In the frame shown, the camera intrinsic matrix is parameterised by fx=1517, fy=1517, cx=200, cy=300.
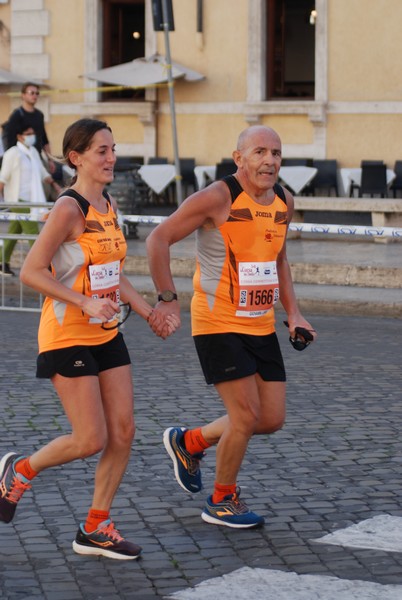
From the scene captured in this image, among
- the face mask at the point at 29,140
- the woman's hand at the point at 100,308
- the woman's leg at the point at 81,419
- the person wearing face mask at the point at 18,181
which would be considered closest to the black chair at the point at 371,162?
the face mask at the point at 29,140

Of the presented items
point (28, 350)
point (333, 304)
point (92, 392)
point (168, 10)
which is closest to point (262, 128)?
point (92, 392)

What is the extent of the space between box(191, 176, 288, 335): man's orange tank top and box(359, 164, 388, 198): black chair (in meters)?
18.6

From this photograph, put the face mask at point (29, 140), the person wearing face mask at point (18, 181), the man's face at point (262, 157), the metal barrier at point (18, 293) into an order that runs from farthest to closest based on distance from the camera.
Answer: the face mask at point (29, 140) → the person wearing face mask at point (18, 181) → the metal barrier at point (18, 293) → the man's face at point (262, 157)

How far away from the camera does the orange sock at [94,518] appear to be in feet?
19.4

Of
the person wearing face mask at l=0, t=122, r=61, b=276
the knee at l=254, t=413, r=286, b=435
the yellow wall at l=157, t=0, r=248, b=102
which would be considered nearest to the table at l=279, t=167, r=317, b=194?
the yellow wall at l=157, t=0, r=248, b=102

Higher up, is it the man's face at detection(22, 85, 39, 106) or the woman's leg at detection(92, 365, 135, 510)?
the man's face at detection(22, 85, 39, 106)

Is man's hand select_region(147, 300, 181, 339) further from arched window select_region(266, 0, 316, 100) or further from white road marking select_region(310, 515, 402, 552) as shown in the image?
arched window select_region(266, 0, 316, 100)

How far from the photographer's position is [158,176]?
2667cm

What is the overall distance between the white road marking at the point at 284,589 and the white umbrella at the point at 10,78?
2416 cm

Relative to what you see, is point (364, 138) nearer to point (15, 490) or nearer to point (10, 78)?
point (10, 78)

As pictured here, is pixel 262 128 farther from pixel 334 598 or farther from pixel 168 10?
pixel 168 10

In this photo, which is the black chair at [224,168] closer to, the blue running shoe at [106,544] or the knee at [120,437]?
the knee at [120,437]

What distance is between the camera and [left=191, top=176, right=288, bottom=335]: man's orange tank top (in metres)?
A: 6.38

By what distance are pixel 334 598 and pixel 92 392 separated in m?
1.29
